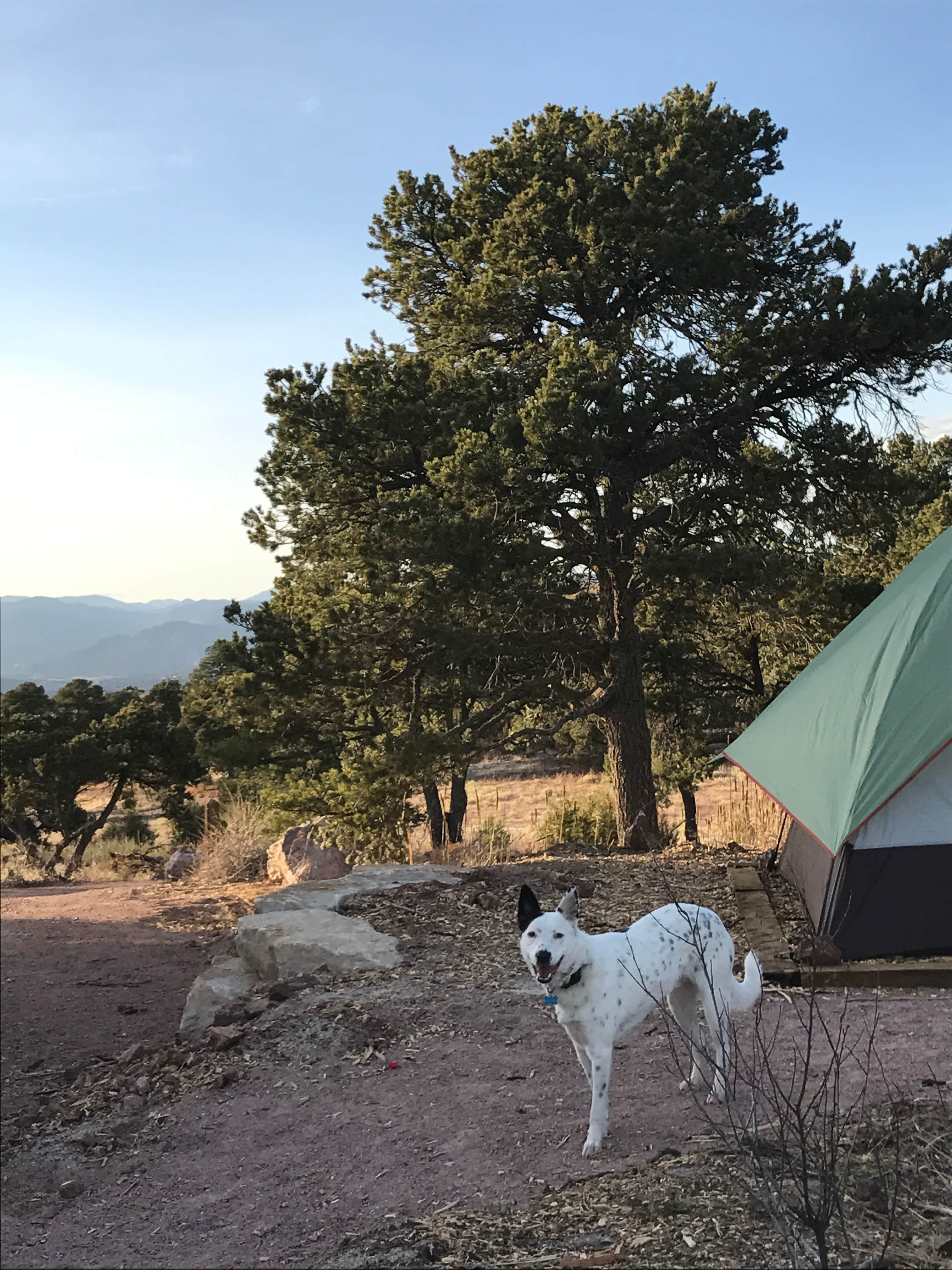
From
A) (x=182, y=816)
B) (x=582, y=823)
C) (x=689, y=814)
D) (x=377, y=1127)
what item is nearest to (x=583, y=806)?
(x=582, y=823)

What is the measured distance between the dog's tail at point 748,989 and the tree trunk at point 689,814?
12.8 metres

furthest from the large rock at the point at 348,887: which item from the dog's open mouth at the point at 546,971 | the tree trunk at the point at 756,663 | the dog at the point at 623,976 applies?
the tree trunk at the point at 756,663

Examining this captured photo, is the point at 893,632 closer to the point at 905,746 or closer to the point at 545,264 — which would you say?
the point at 905,746

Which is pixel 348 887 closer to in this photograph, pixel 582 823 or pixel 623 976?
pixel 623 976

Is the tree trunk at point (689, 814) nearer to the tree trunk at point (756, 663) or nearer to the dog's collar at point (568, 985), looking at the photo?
the tree trunk at point (756, 663)

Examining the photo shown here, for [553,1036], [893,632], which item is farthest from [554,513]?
[553,1036]

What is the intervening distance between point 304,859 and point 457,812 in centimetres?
570

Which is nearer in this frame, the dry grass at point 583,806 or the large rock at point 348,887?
the large rock at point 348,887

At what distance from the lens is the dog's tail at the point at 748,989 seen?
462 centimetres

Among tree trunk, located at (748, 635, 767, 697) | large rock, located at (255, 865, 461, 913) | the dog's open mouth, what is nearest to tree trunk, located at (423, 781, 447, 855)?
tree trunk, located at (748, 635, 767, 697)

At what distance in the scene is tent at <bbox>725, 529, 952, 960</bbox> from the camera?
21.6ft

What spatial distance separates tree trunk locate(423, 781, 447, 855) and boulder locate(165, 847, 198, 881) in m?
3.98

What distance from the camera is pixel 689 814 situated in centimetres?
1928

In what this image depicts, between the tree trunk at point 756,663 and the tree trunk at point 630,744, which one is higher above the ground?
the tree trunk at point 756,663
